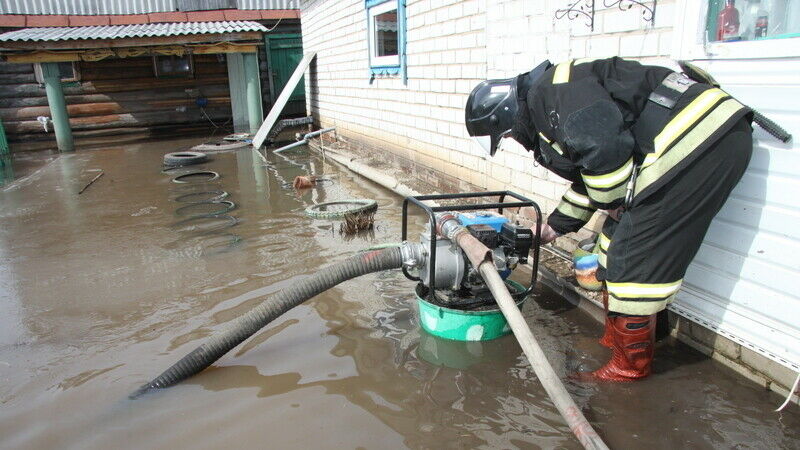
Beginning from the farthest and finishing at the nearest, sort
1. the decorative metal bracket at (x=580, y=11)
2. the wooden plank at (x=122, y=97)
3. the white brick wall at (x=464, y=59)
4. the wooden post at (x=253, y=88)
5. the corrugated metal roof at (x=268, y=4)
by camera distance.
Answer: the corrugated metal roof at (x=268, y=4) < the wooden plank at (x=122, y=97) < the wooden post at (x=253, y=88) < the decorative metal bracket at (x=580, y=11) < the white brick wall at (x=464, y=59)

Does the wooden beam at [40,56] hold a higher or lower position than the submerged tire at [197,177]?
higher

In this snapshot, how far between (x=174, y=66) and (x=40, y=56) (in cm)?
442

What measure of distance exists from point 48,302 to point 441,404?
11.5 feet

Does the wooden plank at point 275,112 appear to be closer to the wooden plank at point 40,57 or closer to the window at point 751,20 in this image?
the wooden plank at point 40,57

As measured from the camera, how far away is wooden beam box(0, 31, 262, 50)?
39.1ft

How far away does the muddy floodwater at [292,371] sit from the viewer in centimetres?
266

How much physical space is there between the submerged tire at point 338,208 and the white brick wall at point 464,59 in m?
1.20

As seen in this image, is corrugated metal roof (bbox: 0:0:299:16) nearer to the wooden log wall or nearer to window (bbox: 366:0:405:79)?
the wooden log wall

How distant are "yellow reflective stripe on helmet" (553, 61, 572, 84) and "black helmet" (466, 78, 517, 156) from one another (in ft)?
0.88

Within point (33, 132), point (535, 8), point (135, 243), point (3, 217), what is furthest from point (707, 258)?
point (33, 132)

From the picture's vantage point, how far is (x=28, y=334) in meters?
3.87

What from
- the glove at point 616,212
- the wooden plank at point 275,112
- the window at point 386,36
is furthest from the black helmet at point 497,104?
the wooden plank at point 275,112

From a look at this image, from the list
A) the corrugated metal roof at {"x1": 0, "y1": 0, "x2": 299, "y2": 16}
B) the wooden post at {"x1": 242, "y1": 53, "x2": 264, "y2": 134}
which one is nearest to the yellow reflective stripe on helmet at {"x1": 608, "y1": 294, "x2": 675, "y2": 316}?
the wooden post at {"x1": 242, "y1": 53, "x2": 264, "y2": 134}

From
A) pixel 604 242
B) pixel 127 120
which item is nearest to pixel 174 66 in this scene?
pixel 127 120
